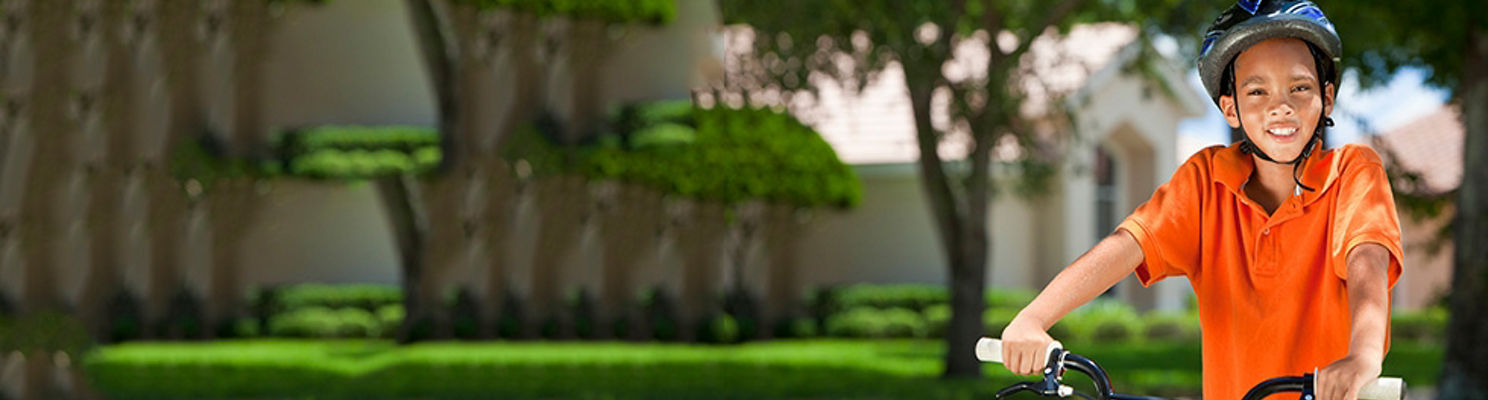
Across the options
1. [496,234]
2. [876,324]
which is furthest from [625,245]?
[876,324]

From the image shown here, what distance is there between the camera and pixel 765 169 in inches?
750

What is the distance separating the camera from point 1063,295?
2.54 meters

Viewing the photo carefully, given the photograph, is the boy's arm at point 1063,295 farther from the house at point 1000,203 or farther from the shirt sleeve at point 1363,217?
the house at point 1000,203

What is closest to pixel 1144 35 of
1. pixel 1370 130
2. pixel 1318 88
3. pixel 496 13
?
pixel 1370 130

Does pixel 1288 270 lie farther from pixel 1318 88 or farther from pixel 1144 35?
pixel 1144 35

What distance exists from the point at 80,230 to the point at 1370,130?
1067 cm

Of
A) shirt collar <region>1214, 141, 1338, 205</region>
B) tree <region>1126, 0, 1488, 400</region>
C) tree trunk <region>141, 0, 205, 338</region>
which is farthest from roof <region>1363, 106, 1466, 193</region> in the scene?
shirt collar <region>1214, 141, 1338, 205</region>

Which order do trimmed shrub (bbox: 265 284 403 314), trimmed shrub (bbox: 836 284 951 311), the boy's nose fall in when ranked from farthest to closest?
trimmed shrub (bbox: 836 284 951 311), trimmed shrub (bbox: 265 284 403 314), the boy's nose

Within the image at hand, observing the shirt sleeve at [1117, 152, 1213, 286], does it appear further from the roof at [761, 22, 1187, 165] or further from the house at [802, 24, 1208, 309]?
the house at [802, 24, 1208, 309]

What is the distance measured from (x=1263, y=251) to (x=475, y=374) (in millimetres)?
7644

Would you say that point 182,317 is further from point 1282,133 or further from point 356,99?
point 1282,133

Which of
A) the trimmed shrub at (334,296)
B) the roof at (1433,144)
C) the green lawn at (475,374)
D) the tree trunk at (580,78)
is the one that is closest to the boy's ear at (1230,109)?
the green lawn at (475,374)

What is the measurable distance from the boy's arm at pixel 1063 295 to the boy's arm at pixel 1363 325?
414 mm

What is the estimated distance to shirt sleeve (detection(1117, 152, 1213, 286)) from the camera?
264cm
